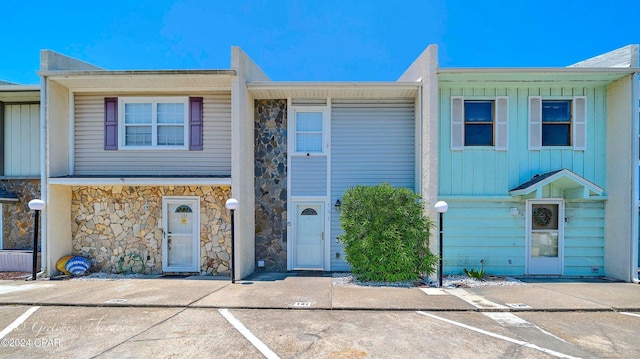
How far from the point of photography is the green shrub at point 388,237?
7324 millimetres

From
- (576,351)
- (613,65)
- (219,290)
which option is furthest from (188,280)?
(613,65)

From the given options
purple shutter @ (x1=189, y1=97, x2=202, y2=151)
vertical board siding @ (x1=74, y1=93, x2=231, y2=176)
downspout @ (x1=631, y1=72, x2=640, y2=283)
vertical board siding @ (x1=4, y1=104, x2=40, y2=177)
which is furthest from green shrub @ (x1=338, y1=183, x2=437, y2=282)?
vertical board siding @ (x1=4, y1=104, x2=40, y2=177)

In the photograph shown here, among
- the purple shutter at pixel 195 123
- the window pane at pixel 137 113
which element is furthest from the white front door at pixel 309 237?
the window pane at pixel 137 113

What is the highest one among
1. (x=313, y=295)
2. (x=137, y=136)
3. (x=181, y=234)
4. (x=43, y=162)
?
(x=137, y=136)

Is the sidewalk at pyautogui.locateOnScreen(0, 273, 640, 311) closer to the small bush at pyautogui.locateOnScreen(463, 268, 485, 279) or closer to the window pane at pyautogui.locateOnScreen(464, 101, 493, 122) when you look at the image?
the small bush at pyautogui.locateOnScreen(463, 268, 485, 279)

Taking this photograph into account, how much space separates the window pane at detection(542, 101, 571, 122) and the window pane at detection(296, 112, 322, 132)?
602 cm

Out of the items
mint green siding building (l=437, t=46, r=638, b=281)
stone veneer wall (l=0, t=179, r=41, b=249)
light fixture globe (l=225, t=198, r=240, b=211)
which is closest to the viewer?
light fixture globe (l=225, t=198, r=240, b=211)

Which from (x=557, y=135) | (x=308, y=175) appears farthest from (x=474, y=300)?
(x=557, y=135)

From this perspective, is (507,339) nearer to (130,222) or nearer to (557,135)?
(557,135)

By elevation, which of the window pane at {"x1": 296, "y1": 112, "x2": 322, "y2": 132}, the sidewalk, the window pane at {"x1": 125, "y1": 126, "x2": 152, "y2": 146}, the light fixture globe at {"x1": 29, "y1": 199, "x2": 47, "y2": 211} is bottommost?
the sidewalk

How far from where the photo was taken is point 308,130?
8.89 m

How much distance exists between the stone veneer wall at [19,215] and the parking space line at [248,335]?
24.9 feet

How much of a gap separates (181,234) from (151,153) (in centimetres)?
237

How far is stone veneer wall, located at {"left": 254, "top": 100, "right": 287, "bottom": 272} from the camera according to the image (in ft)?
29.0
